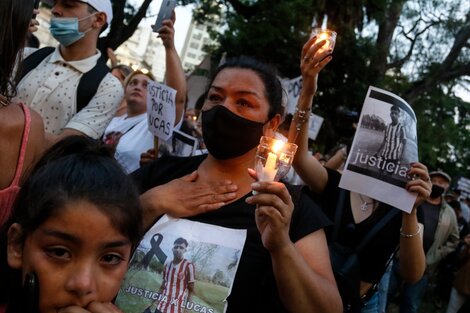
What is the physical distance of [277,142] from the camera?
1.59 m

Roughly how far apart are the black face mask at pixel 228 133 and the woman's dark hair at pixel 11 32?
783 millimetres

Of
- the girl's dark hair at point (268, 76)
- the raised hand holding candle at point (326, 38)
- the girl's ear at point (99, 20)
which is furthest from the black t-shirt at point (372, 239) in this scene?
the girl's ear at point (99, 20)

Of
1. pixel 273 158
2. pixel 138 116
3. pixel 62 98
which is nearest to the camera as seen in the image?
pixel 273 158

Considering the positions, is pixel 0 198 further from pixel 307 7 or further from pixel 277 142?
pixel 307 7

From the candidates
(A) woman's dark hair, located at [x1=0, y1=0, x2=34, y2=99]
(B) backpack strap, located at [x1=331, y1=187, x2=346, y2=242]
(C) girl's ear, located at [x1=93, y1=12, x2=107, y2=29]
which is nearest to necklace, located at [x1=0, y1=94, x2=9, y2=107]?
(A) woman's dark hair, located at [x1=0, y1=0, x2=34, y2=99]

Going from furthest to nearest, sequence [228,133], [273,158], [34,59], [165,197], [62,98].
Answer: [34,59] → [62,98] → [228,133] → [165,197] → [273,158]

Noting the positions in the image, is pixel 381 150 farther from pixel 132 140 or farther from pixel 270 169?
pixel 132 140

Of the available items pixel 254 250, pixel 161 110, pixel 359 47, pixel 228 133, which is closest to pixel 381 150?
pixel 228 133

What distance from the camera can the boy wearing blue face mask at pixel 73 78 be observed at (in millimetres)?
2893

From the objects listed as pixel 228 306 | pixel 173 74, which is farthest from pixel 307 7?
pixel 228 306

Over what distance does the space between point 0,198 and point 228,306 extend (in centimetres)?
84

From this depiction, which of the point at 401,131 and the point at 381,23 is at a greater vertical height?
the point at 381,23

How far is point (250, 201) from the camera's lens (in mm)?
1604

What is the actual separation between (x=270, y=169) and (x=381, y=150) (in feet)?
4.04
